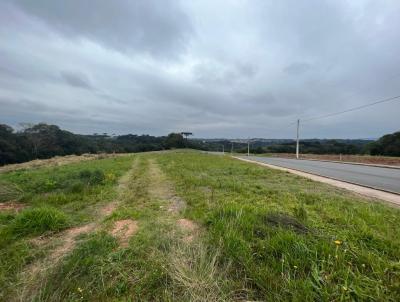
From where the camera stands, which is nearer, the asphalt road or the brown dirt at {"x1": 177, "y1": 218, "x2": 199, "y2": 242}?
the brown dirt at {"x1": 177, "y1": 218, "x2": 199, "y2": 242}

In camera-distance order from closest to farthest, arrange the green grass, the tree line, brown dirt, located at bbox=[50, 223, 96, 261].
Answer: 1. the green grass
2. brown dirt, located at bbox=[50, 223, 96, 261]
3. the tree line

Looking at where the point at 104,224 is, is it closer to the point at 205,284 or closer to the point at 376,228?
the point at 205,284

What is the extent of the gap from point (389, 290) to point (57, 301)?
3.53 m

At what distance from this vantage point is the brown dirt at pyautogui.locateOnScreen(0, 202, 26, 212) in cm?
696

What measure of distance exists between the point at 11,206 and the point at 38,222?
304 centimetres

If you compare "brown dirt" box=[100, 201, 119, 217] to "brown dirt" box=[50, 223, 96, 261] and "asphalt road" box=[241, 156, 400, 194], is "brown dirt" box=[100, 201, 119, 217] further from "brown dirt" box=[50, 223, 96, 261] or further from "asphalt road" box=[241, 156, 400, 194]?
"asphalt road" box=[241, 156, 400, 194]

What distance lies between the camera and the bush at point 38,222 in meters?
4.98

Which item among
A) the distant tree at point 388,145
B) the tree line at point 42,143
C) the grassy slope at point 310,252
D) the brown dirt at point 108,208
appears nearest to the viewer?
the grassy slope at point 310,252

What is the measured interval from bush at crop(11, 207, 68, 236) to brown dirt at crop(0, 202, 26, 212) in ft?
6.64

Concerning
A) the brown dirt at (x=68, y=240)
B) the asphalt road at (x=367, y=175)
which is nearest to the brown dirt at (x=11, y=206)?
the brown dirt at (x=68, y=240)

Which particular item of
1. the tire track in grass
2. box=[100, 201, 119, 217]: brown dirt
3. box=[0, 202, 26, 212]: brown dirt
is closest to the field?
the tire track in grass

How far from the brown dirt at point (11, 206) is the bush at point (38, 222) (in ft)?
6.64

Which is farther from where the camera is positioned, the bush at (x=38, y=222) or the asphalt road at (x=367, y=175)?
the asphalt road at (x=367, y=175)

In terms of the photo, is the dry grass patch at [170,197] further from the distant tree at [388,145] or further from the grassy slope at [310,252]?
the distant tree at [388,145]
